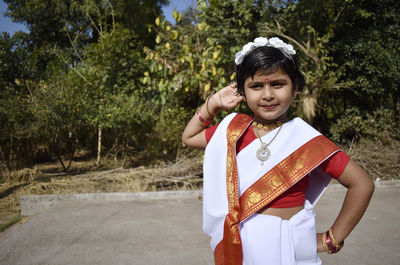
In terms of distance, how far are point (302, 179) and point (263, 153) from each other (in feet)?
0.71

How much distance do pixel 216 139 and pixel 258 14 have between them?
480cm

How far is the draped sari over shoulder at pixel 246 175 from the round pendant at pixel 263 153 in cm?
2

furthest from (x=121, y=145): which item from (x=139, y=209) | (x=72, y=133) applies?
(x=139, y=209)

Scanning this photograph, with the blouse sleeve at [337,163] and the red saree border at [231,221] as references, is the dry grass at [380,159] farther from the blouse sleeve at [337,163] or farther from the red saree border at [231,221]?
the red saree border at [231,221]

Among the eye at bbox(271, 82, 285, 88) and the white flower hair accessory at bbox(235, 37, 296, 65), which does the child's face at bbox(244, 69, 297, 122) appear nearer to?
the eye at bbox(271, 82, 285, 88)

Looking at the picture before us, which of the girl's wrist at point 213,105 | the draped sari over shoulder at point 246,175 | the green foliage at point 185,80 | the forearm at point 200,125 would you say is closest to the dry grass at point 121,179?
the green foliage at point 185,80

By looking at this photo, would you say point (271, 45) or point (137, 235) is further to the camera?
point (137, 235)

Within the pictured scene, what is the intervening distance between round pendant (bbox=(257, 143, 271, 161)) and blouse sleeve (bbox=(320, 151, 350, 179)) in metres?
0.25

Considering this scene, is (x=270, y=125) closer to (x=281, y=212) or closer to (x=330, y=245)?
(x=281, y=212)

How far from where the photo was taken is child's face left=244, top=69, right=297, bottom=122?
1.25 m

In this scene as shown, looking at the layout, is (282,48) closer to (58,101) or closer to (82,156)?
(58,101)

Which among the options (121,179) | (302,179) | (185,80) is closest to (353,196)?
(302,179)

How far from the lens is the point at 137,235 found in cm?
314

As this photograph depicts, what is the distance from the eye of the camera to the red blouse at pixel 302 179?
1.22m
